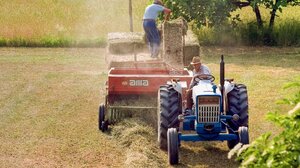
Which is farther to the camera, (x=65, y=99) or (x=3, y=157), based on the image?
(x=65, y=99)

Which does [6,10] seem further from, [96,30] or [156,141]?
[156,141]

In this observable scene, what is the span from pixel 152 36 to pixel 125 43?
4.14 feet

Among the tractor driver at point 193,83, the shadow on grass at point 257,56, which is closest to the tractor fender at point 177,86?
the tractor driver at point 193,83

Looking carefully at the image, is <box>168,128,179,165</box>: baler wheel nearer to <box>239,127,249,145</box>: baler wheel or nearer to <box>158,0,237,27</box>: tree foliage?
<box>239,127,249,145</box>: baler wheel

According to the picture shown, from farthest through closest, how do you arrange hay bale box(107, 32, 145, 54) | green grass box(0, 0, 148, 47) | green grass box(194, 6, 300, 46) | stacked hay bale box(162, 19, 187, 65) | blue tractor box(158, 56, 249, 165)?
green grass box(0, 0, 148, 47) < green grass box(194, 6, 300, 46) < hay bale box(107, 32, 145, 54) < stacked hay bale box(162, 19, 187, 65) < blue tractor box(158, 56, 249, 165)

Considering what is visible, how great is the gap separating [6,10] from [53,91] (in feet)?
41.2

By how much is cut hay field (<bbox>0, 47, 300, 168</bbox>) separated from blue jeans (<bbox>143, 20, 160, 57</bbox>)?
1.50 metres

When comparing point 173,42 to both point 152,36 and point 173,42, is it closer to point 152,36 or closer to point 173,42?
point 173,42

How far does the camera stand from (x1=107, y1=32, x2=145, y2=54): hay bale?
57.2 feet

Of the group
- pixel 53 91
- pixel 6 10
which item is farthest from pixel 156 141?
pixel 6 10

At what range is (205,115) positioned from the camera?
9016 mm

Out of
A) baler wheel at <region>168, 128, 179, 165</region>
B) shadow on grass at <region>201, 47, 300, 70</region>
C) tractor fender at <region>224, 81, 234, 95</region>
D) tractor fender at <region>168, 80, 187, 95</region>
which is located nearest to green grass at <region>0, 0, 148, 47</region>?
shadow on grass at <region>201, 47, 300, 70</region>

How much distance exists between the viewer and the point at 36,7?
27.5m

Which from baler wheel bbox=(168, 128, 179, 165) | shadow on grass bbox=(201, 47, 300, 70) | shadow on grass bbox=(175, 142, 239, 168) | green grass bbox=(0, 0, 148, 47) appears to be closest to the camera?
baler wheel bbox=(168, 128, 179, 165)
